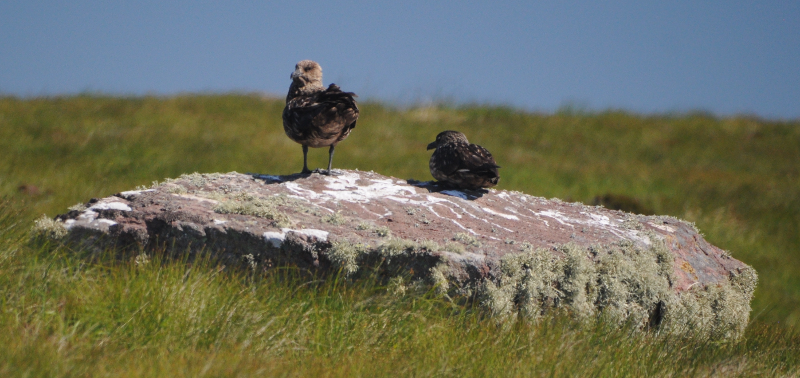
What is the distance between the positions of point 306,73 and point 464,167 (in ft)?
8.05

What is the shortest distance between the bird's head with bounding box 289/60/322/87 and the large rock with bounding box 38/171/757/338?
63.8 inches

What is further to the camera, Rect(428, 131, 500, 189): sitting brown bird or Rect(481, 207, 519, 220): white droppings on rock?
Rect(428, 131, 500, 189): sitting brown bird

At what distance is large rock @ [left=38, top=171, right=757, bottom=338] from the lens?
4078 millimetres

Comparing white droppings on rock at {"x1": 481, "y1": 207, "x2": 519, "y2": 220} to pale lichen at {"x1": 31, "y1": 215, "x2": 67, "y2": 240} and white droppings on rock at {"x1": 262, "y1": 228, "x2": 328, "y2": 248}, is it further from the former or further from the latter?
pale lichen at {"x1": 31, "y1": 215, "x2": 67, "y2": 240}

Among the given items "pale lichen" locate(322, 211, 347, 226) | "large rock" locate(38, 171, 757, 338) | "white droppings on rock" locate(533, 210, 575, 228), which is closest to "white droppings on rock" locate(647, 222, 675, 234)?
"large rock" locate(38, 171, 757, 338)

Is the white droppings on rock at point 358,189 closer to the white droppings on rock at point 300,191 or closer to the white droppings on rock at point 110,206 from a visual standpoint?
the white droppings on rock at point 300,191

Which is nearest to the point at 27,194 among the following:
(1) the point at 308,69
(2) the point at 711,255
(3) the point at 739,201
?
(1) the point at 308,69

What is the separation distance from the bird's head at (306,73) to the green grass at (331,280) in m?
3.08

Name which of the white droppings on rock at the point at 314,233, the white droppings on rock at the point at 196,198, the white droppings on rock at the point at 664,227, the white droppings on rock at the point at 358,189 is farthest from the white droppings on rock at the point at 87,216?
the white droppings on rock at the point at 664,227

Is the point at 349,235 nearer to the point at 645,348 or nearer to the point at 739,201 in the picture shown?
the point at 645,348

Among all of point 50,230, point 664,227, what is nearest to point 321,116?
point 50,230

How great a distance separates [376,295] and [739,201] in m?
10.9

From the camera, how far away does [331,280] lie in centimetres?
402

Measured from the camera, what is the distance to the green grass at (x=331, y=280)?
3.27 meters
